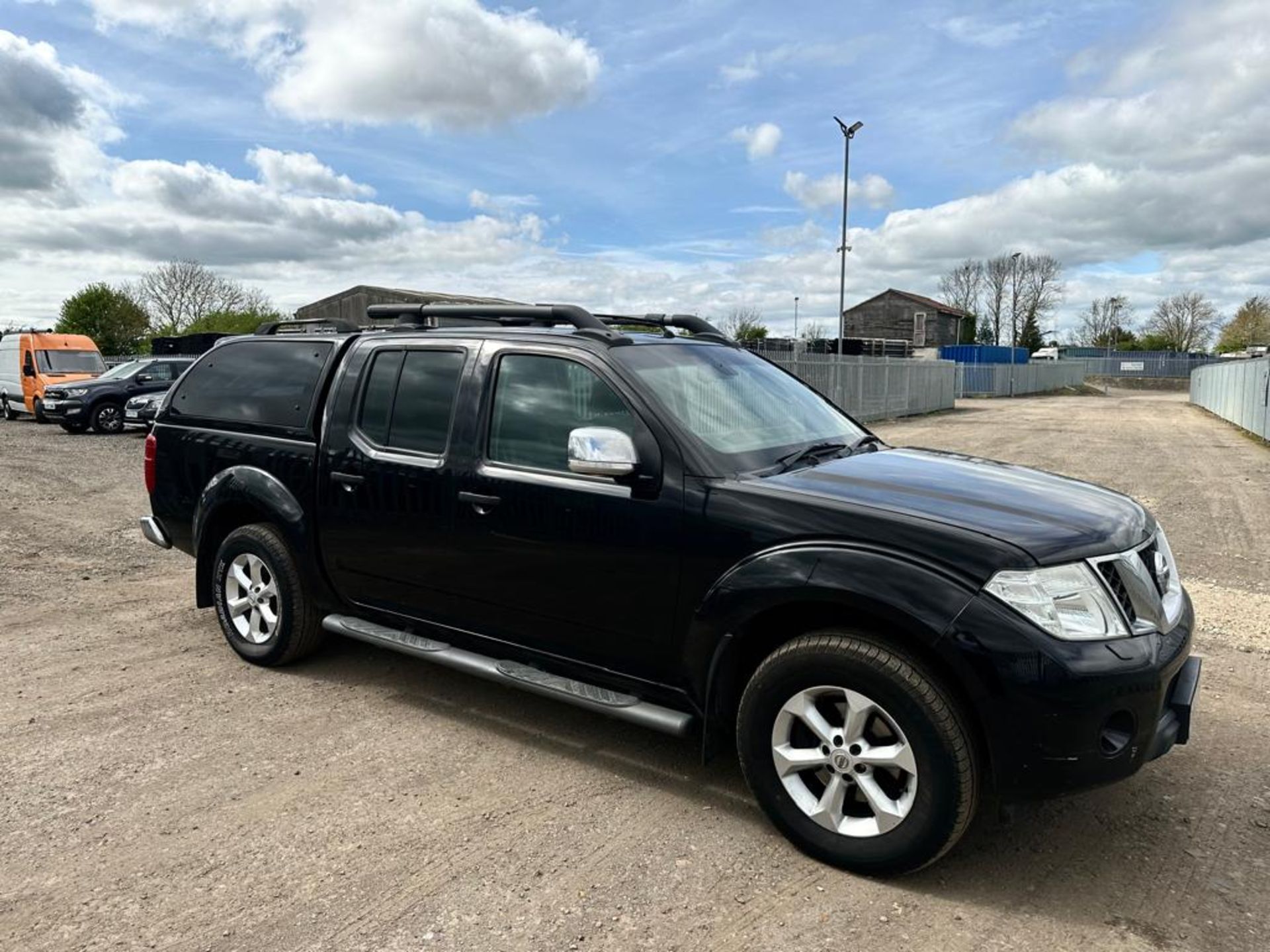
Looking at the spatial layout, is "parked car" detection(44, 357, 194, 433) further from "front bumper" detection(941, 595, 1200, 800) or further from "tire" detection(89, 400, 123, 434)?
"front bumper" detection(941, 595, 1200, 800)

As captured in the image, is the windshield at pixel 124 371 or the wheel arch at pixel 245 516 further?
the windshield at pixel 124 371

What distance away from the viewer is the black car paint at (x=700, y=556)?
2.67 m

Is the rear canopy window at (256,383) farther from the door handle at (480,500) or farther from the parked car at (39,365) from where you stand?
the parked car at (39,365)

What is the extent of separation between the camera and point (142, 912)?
2752 mm

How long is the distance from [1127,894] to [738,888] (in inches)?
49.9

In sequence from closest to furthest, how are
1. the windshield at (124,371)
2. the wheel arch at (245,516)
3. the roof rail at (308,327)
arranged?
1. the wheel arch at (245,516)
2. the roof rail at (308,327)
3. the windshield at (124,371)

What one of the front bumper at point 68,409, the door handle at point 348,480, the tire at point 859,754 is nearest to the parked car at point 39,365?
the front bumper at point 68,409

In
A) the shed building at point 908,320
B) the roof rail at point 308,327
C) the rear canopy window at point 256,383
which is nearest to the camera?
the rear canopy window at point 256,383

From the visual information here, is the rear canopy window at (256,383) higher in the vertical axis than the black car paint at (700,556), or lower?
higher

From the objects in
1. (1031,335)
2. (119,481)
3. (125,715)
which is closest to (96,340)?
(119,481)

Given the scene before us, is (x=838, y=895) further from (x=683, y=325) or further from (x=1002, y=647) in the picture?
(x=683, y=325)

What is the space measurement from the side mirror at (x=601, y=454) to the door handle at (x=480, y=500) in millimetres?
606

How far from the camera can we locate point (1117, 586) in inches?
113

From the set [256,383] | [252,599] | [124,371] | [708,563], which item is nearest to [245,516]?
[252,599]
